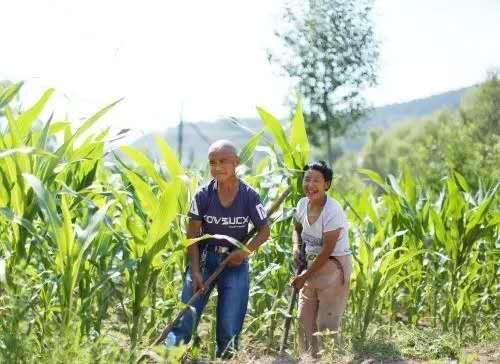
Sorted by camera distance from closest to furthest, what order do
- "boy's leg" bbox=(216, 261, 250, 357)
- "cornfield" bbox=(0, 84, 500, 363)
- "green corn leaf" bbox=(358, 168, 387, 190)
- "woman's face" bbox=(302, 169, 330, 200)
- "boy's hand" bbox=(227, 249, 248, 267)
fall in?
1. "cornfield" bbox=(0, 84, 500, 363)
2. "boy's hand" bbox=(227, 249, 248, 267)
3. "boy's leg" bbox=(216, 261, 250, 357)
4. "woman's face" bbox=(302, 169, 330, 200)
5. "green corn leaf" bbox=(358, 168, 387, 190)

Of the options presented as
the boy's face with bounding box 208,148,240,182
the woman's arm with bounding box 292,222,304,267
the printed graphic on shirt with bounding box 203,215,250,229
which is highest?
the boy's face with bounding box 208,148,240,182

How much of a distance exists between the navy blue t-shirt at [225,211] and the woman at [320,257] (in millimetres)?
382

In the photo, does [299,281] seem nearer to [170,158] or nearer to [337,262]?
[337,262]

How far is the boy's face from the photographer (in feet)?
11.8

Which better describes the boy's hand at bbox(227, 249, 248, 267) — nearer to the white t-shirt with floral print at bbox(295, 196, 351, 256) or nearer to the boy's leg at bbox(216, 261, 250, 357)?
the boy's leg at bbox(216, 261, 250, 357)

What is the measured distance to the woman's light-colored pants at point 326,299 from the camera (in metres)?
4.17

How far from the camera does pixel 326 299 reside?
13.8 feet

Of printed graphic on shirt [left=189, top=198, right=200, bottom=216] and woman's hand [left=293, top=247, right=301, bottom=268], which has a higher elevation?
printed graphic on shirt [left=189, top=198, right=200, bottom=216]

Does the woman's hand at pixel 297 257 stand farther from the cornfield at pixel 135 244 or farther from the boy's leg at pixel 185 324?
the boy's leg at pixel 185 324

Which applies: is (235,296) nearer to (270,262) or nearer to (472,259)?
(270,262)

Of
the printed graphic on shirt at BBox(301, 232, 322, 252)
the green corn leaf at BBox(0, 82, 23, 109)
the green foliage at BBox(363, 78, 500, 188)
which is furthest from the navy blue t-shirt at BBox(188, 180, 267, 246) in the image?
the green foliage at BBox(363, 78, 500, 188)

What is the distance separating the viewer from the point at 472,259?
548 centimetres

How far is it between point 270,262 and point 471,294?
175cm

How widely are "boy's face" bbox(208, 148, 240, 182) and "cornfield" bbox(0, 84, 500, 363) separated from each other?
0.57ft
